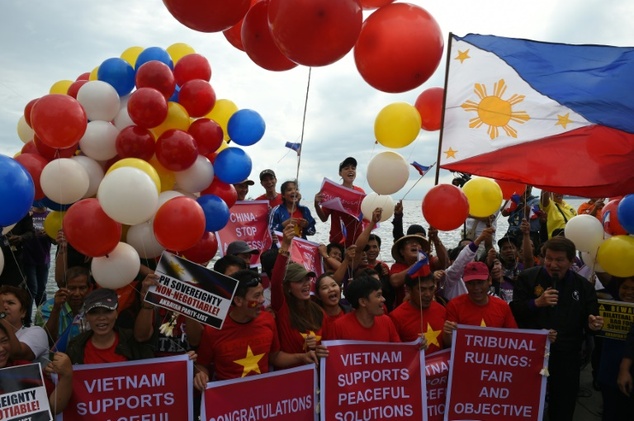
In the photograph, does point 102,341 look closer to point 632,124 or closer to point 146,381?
point 146,381

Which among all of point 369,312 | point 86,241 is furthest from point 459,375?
point 86,241

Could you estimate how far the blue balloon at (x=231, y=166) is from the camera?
509 cm

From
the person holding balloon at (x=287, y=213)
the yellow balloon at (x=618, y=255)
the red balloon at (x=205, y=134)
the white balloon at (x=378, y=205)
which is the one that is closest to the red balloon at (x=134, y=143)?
the red balloon at (x=205, y=134)

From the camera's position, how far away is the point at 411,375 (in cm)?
408

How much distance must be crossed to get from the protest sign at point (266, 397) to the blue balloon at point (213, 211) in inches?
63.9

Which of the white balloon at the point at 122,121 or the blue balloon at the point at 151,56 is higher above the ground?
the blue balloon at the point at 151,56

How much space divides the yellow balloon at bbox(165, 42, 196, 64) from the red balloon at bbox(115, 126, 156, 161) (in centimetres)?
143

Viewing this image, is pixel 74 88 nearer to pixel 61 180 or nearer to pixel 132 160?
pixel 61 180

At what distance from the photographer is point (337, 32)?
3113mm

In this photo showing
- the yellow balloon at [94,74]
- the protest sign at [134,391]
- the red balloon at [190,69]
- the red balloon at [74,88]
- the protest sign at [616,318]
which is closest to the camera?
the protest sign at [134,391]

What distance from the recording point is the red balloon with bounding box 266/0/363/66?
299cm

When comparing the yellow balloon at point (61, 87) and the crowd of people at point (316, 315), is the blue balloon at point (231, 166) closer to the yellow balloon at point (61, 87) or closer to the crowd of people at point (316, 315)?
the crowd of people at point (316, 315)

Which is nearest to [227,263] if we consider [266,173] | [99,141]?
[99,141]

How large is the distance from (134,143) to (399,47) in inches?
92.0
